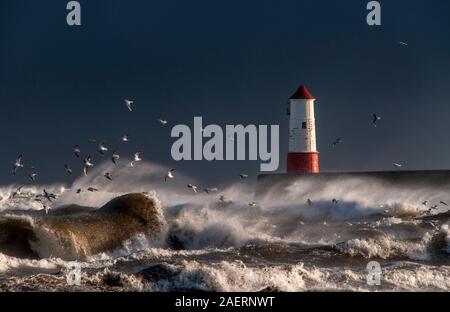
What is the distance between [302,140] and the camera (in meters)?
51.3

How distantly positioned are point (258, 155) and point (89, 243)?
39.5 m

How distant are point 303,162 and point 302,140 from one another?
100 cm

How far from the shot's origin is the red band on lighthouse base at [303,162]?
51.1m

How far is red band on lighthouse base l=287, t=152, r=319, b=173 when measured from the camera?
5106 cm

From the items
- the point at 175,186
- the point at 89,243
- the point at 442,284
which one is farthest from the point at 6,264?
the point at 175,186

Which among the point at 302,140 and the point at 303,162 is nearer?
the point at 303,162

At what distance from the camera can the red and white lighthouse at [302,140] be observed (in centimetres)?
5112

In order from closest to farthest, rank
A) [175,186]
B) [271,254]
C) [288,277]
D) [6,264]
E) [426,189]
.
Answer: [288,277] < [6,264] < [271,254] < [426,189] < [175,186]

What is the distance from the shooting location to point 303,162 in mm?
50969

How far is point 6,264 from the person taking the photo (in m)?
22.8

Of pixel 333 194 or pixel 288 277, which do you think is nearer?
pixel 288 277

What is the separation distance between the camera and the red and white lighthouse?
51.1 m

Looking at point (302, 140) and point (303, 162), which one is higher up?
point (302, 140)
